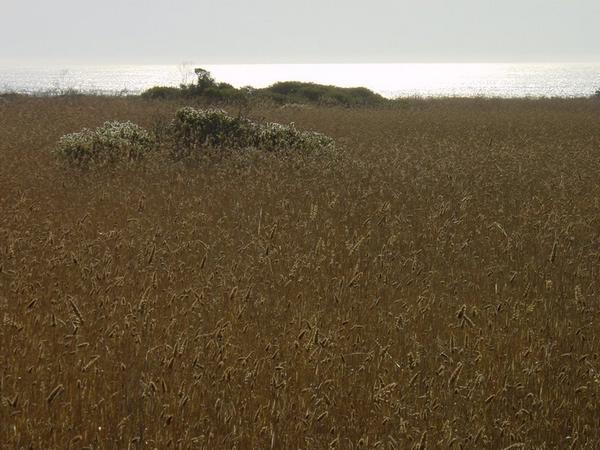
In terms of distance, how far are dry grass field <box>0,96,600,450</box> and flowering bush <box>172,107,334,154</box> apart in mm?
1756

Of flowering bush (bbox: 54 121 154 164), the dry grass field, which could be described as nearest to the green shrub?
flowering bush (bbox: 54 121 154 164)

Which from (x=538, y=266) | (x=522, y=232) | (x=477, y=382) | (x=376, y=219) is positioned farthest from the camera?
(x=376, y=219)

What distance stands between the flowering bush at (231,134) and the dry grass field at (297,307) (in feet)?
5.76

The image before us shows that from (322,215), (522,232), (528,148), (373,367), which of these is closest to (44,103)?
(528,148)

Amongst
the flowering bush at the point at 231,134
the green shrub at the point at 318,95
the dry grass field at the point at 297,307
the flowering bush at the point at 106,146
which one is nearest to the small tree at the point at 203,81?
the green shrub at the point at 318,95

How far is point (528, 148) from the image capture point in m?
13.7

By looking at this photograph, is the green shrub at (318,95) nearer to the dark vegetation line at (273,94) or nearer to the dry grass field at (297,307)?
the dark vegetation line at (273,94)

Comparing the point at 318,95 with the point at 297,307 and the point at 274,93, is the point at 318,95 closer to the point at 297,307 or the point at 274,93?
the point at 274,93

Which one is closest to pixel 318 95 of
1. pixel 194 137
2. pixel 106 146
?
pixel 194 137

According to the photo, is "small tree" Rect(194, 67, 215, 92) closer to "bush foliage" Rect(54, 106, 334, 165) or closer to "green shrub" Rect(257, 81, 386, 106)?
"green shrub" Rect(257, 81, 386, 106)

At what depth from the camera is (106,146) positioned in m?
11.4

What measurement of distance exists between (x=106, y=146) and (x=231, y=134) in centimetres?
233

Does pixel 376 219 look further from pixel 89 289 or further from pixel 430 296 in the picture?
pixel 89 289

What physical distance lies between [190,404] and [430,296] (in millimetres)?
2345
